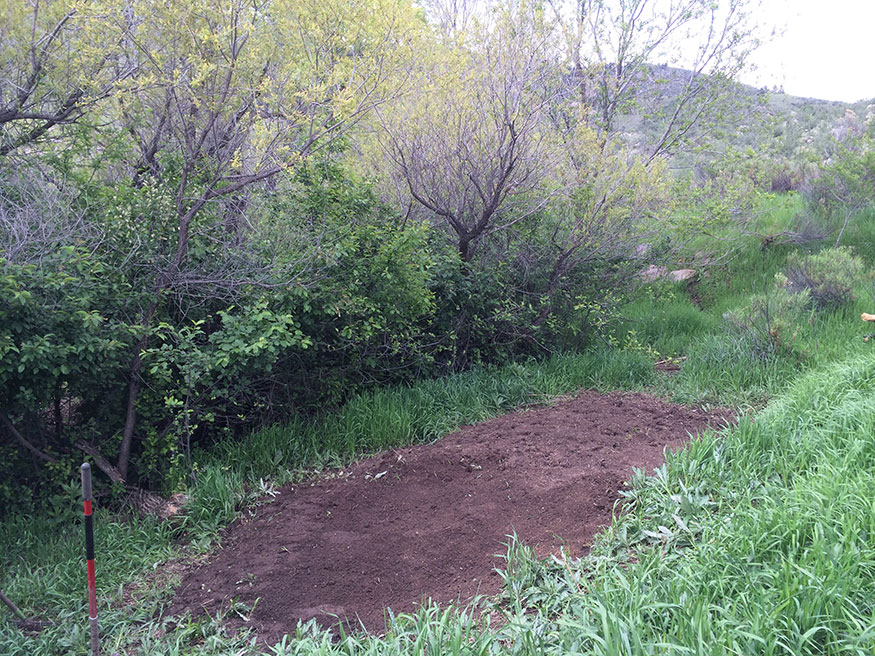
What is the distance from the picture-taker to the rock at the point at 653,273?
8.86 metres

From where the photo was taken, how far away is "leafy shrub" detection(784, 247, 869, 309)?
813cm

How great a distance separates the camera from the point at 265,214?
18.7 feet

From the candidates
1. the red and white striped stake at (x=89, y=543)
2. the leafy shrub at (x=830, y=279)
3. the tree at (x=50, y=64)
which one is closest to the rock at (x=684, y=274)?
the leafy shrub at (x=830, y=279)

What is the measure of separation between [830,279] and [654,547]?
249 inches

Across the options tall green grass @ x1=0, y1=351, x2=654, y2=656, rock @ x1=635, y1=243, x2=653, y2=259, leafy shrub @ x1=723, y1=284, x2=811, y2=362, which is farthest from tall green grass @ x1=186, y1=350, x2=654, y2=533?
rock @ x1=635, y1=243, x2=653, y2=259

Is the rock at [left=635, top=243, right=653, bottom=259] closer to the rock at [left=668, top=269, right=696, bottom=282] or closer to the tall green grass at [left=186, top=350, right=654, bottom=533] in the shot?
the tall green grass at [left=186, top=350, right=654, bottom=533]

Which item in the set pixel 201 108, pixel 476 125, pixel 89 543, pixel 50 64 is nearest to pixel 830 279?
pixel 476 125

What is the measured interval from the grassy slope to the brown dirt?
20 centimetres

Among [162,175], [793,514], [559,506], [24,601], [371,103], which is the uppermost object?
[371,103]

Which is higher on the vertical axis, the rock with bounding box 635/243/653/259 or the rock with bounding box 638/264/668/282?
the rock with bounding box 635/243/653/259

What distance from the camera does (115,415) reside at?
16.8 feet

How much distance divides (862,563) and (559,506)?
5.78ft

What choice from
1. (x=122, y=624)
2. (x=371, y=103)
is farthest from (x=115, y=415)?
(x=371, y=103)

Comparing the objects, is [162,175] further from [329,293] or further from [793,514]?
[793,514]
